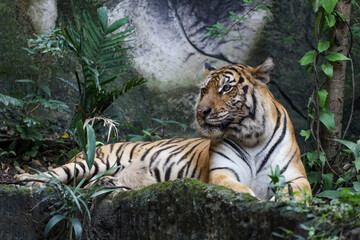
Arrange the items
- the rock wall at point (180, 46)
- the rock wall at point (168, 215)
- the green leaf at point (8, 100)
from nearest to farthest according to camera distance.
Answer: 1. the rock wall at point (168, 215)
2. the green leaf at point (8, 100)
3. the rock wall at point (180, 46)

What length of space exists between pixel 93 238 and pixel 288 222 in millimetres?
1651

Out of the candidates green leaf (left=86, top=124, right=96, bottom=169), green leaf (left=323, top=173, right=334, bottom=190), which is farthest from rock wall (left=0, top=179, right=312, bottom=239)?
green leaf (left=323, top=173, right=334, bottom=190)

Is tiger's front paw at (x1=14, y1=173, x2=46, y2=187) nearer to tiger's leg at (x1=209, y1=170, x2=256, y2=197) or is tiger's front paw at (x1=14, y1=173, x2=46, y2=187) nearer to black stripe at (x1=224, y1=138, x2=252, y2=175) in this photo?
tiger's leg at (x1=209, y1=170, x2=256, y2=197)

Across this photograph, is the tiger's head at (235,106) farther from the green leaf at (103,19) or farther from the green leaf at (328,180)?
the green leaf at (103,19)

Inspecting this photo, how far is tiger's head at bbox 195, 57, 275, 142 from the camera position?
438cm

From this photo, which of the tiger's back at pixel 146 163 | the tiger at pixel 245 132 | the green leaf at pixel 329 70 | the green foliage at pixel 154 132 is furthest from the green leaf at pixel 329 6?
the green foliage at pixel 154 132

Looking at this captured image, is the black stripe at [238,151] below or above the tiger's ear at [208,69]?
below

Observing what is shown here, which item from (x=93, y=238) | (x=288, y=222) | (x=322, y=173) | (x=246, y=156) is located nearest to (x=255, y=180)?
(x=246, y=156)

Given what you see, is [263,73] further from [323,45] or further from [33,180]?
[33,180]

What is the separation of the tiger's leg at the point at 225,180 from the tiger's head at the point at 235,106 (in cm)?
33

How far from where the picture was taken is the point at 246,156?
448 cm

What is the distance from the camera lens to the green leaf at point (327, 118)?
4.99m

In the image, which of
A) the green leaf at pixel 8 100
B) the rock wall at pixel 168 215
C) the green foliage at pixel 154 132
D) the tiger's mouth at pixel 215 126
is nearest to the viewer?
the rock wall at pixel 168 215

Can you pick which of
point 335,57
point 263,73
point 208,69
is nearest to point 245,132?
point 263,73
